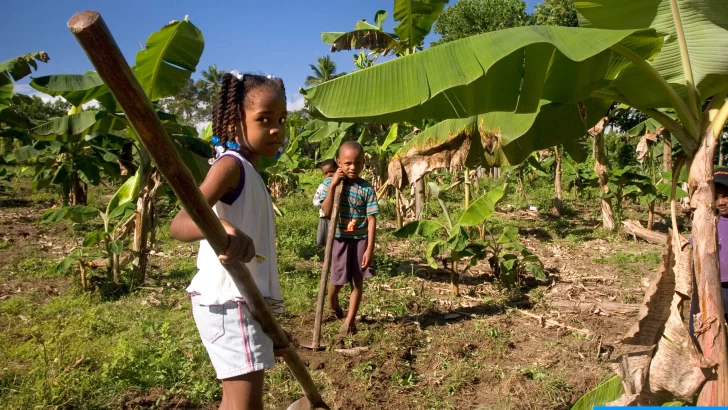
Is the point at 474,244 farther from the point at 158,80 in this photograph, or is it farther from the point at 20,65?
the point at 20,65

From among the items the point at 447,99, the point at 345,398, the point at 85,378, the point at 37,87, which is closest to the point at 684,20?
the point at 447,99

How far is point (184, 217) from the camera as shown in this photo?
72.1 inches

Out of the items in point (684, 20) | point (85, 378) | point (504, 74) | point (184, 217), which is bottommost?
point (85, 378)

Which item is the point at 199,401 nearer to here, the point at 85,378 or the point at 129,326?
the point at 85,378

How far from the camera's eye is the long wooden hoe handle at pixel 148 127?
1.17 metres

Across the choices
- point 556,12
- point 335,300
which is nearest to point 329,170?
point 335,300

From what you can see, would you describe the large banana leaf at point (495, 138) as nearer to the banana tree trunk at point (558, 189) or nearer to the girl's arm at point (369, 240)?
the girl's arm at point (369, 240)

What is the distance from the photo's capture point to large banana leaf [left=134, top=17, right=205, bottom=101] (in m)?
4.73

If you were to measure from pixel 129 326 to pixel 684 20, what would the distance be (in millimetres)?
4776

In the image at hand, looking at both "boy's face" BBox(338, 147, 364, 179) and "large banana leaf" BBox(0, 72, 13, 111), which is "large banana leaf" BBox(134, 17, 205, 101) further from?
"large banana leaf" BBox(0, 72, 13, 111)

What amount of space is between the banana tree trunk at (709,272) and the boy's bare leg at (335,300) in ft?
10.6

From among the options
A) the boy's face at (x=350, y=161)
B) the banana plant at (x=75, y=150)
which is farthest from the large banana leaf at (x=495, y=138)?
the banana plant at (x=75, y=150)

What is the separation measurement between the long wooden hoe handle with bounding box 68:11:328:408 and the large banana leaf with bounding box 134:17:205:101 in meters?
3.65

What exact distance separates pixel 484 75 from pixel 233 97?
1.02 metres
